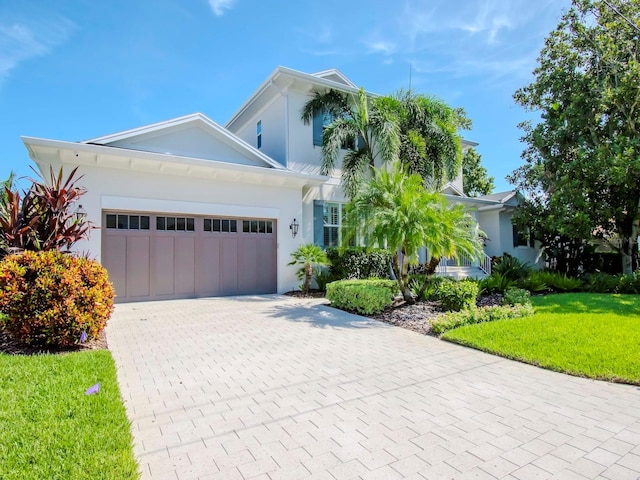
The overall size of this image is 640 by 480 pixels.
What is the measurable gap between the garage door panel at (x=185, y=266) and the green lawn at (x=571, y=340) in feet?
25.2

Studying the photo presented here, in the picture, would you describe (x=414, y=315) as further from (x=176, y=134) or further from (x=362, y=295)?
(x=176, y=134)

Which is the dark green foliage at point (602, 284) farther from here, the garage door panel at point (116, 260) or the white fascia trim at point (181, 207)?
the garage door panel at point (116, 260)

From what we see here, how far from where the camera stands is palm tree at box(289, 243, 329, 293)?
1191cm

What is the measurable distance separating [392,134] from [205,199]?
682 cm

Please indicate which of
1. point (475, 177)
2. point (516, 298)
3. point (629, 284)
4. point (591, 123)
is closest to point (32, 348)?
point (516, 298)

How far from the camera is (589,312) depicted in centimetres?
875

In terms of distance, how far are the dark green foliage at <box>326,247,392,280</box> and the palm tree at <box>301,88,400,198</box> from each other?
218 cm

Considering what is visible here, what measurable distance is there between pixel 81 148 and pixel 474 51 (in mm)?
12556

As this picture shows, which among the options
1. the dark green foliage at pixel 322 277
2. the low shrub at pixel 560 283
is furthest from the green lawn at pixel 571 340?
the dark green foliage at pixel 322 277

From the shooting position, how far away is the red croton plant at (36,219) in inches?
242

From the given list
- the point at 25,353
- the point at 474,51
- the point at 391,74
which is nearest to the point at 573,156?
the point at 474,51

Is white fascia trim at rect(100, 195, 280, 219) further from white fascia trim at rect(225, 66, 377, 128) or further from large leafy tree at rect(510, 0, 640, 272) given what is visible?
large leafy tree at rect(510, 0, 640, 272)

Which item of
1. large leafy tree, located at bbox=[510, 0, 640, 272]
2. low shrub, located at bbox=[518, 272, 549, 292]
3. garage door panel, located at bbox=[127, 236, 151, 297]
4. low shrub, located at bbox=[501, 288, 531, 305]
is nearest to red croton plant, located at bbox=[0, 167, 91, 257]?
garage door panel, located at bbox=[127, 236, 151, 297]

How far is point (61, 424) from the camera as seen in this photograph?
10.0 ft
